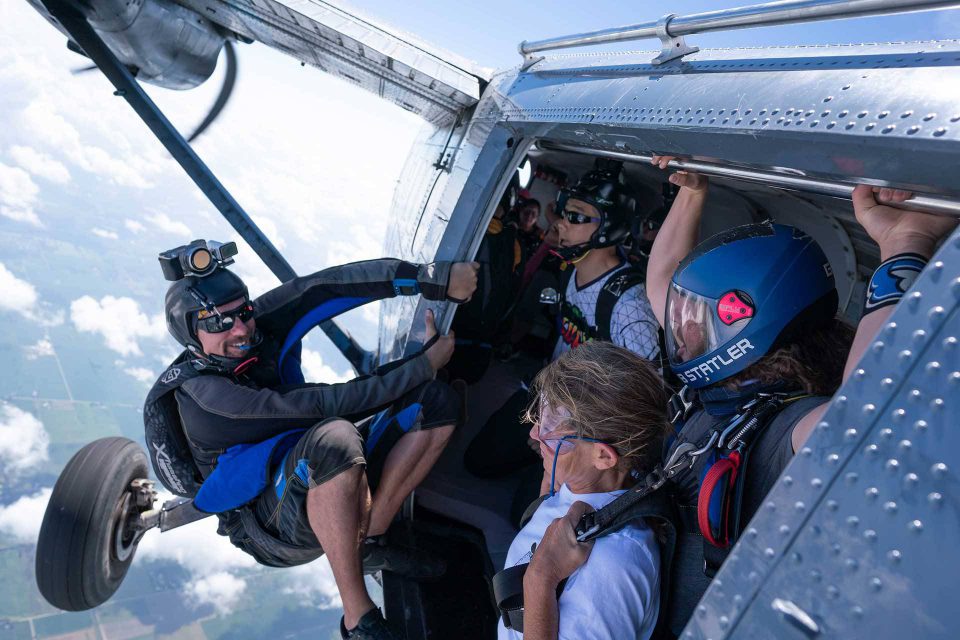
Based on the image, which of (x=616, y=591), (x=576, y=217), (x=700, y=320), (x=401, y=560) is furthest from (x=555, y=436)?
(x=576, y=217)

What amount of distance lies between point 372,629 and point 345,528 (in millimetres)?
444

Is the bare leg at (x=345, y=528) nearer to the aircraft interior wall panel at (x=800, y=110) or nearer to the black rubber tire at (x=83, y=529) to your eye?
the aircraft interior wall panel at (x=800, y=110)

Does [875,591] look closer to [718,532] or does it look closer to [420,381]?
[718,532]

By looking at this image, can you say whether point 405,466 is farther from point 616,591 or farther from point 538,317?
point 538,317

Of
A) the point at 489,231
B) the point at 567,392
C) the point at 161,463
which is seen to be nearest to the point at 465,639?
the point at 161,463

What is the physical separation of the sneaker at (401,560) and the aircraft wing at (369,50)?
2.49m

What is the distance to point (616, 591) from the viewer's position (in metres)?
1.34

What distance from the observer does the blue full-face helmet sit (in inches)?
58.4

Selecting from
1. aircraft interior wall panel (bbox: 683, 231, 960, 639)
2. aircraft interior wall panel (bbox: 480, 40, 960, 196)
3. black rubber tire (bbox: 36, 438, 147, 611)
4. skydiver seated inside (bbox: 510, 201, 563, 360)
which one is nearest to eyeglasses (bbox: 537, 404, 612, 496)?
aircraft interior wall panel (bbox: 683, 231, 960, 639)

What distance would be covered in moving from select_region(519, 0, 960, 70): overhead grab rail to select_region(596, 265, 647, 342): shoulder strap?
1.19m

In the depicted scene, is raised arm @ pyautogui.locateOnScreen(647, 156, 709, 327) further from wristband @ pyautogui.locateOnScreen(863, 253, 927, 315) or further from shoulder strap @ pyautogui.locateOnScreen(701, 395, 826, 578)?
wristband @ pyautogui.locateOnScreen(863, 253, 927, 315)

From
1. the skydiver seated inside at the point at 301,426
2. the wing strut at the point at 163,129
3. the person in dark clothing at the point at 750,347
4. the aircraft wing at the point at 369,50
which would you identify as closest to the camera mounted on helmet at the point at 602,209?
the skydiver seated inside at the point at 301,426

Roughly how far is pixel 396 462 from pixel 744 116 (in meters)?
2.23

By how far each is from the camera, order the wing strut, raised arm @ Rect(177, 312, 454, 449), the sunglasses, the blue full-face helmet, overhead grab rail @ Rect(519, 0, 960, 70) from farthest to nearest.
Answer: the wing strut
the sunglasses
raised arm @ Rect(177, 312, 454, 449)
the blue full-face helmet
overhead grab rail @ Rect(519, 0, 960, 70)
